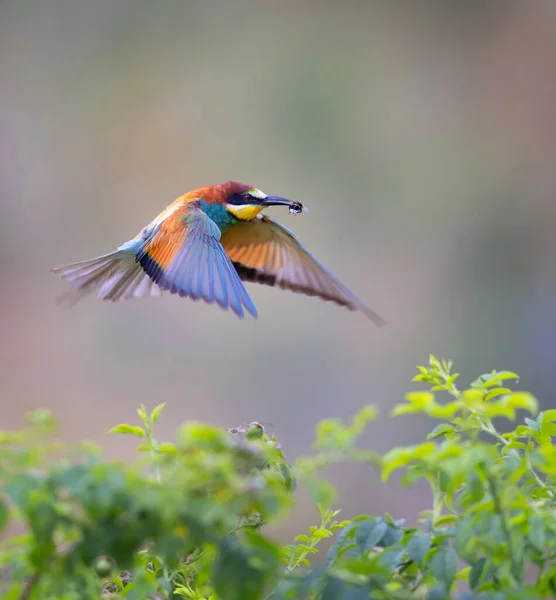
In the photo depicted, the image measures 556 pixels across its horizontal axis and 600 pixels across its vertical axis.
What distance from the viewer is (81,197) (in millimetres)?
4422

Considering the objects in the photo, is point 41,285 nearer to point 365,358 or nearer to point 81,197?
point 81,197

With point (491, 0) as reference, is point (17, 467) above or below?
below

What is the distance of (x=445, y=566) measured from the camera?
577 millimetres

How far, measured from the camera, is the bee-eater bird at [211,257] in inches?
65.1

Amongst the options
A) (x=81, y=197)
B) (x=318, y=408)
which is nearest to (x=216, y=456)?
(x=318, y=408)

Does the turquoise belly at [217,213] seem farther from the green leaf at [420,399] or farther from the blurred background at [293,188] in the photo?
the blurred background at [293,188]

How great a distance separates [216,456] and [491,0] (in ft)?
15.6

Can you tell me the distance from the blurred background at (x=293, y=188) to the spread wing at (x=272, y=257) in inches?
63.9

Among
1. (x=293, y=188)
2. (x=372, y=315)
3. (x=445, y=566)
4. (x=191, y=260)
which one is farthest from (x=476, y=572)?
(x=293, y=188)

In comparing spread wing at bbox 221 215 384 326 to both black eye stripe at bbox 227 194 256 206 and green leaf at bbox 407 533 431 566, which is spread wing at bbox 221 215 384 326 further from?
green leaf at bbox 407 533 431 566

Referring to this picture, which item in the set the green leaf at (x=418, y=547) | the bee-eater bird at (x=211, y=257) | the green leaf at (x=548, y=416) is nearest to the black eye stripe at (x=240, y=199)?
the bee-eater bird at (x=211, y=257)

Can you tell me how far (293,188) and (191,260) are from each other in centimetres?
261

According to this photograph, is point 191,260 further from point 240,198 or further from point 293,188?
point 293,188

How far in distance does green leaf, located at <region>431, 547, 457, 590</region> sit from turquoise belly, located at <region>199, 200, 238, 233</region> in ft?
4.50
